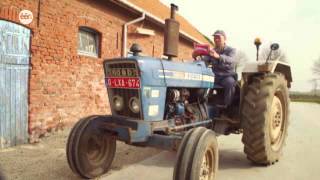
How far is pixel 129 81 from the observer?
5039mm

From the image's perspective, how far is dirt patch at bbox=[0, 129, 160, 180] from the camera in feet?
18.8

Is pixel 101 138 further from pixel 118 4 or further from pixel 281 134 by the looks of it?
pixel 118 4

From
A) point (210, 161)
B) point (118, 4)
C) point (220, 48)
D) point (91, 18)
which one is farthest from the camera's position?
point (118, 4)

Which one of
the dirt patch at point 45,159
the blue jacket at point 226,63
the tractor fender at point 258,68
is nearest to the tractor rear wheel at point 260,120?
the tractor fender at point 258,68

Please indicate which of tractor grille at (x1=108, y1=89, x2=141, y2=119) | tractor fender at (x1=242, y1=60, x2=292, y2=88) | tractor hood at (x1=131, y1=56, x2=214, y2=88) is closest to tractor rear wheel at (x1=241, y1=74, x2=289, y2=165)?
tractor fender at (x1=242, y1=60, x2=292, y2=88)

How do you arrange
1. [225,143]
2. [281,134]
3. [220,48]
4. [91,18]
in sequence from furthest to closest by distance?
1. [91,18]
2. [225,143]
3. [281,134]
4. [220,48]

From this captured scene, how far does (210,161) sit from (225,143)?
3.86 meters

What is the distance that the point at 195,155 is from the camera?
14.5ft

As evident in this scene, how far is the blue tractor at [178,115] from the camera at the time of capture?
4.86 meters

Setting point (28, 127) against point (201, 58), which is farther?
point (28, 127)

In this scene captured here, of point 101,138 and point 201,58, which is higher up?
point 201,58

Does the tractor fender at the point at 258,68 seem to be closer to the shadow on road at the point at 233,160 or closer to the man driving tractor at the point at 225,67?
the man driving tractor at the point at 225,67

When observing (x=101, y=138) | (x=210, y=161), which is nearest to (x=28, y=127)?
(x=101, y=138)

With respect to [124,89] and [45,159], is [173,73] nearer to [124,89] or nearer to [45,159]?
[124,89]
